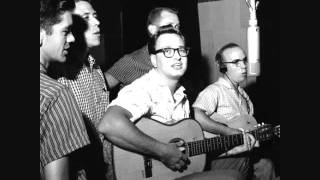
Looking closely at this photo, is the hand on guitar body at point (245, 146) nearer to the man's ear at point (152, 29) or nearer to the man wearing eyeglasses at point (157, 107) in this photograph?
the man wearing eyeglasses at point (157, 107)

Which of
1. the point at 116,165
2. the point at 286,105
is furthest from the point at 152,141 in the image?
the point at 286,105

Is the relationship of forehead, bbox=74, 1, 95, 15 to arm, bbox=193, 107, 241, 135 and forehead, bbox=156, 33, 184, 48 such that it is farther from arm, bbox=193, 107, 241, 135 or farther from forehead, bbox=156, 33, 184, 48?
arm, bbox=193, 107, 241, 135

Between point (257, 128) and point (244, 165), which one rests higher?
point (257, 128)

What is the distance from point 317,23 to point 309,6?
0.06 m

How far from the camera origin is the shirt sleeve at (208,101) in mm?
2961

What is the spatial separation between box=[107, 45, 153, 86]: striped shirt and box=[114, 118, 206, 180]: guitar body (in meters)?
0.77

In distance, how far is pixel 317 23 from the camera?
1146 mm

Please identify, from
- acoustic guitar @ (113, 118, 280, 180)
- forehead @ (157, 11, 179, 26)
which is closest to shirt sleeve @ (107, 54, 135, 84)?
forehead @ (157, 11, 179, 26)

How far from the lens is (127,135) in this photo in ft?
6.73

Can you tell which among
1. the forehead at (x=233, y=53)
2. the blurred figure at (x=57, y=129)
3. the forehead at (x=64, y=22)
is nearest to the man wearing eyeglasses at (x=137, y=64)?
the forehead at (x=233, y=53)

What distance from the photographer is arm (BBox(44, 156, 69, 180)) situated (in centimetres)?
133

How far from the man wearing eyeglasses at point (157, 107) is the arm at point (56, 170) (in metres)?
0.70

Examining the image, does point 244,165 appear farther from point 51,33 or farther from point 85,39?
point 51,33

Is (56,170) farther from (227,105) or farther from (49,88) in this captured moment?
(227,105)
